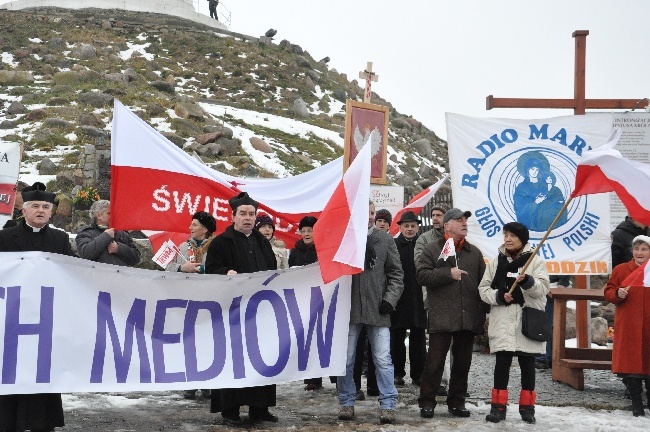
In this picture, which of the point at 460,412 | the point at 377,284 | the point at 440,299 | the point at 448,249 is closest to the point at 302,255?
the point at 377,284

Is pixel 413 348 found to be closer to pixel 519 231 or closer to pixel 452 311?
pixel 452 311

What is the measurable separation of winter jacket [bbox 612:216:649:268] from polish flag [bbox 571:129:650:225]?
386 centimetres

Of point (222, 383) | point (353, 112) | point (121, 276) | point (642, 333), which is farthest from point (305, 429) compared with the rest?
point (353, 112)

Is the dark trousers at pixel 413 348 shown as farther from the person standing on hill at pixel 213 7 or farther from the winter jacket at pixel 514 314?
the person standing on hill at pixel 213 7

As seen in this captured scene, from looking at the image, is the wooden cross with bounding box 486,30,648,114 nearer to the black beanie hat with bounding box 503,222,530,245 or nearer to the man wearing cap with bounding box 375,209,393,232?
the man wearing cap with bounding box 375,209,393,232

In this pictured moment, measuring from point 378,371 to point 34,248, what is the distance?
10.7ft

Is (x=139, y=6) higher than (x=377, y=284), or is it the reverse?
(x=139, y=6)

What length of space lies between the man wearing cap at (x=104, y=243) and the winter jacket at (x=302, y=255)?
1.95 metres

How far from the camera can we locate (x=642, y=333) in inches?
367

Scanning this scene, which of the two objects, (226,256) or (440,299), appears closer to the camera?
(226,256)

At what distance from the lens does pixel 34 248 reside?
7.63 metres

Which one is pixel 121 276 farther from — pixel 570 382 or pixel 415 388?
pixel 570 382

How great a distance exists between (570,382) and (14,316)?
6.31 meters

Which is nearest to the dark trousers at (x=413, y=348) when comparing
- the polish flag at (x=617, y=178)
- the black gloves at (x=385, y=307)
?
the black gloves at (x=385, y=307)
